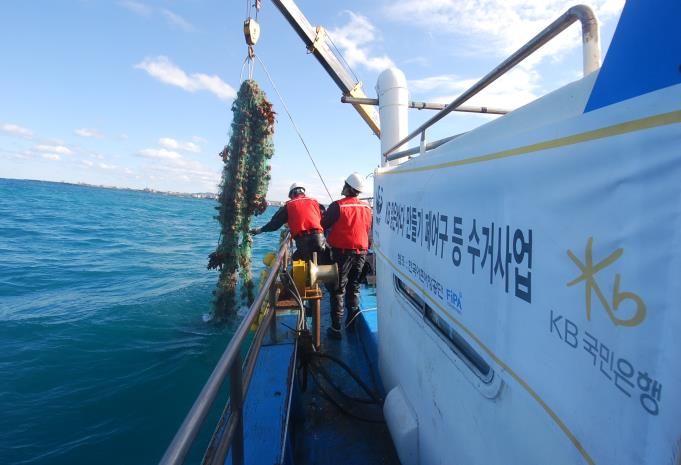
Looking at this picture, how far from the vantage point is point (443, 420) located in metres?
2.08

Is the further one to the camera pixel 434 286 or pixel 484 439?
pixel 434 286

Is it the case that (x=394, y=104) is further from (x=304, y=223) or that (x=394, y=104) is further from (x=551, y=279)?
(x=551, y=279)

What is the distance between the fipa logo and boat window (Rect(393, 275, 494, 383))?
28.7 inches

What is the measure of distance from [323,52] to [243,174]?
14.8ft

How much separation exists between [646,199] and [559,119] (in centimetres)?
49

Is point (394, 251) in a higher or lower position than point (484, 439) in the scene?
higher

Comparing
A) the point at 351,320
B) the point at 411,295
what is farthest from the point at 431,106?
the point at 351,320

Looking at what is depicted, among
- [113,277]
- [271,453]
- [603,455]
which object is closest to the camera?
[603,455]

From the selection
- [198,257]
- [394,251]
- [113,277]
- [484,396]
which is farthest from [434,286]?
[198,257]

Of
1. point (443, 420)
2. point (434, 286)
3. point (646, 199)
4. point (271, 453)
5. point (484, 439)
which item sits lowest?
point (271, 453)

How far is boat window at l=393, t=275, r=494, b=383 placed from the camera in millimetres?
1711

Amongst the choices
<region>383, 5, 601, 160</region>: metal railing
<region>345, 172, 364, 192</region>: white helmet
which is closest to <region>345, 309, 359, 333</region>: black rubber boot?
<region>345, 172, 364, 192</region>: white helmet

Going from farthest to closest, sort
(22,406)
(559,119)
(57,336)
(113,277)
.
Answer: (113,277) < (57,336) < (22,406) < (559,119)

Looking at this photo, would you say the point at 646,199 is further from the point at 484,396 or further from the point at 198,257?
the point at 198,257
